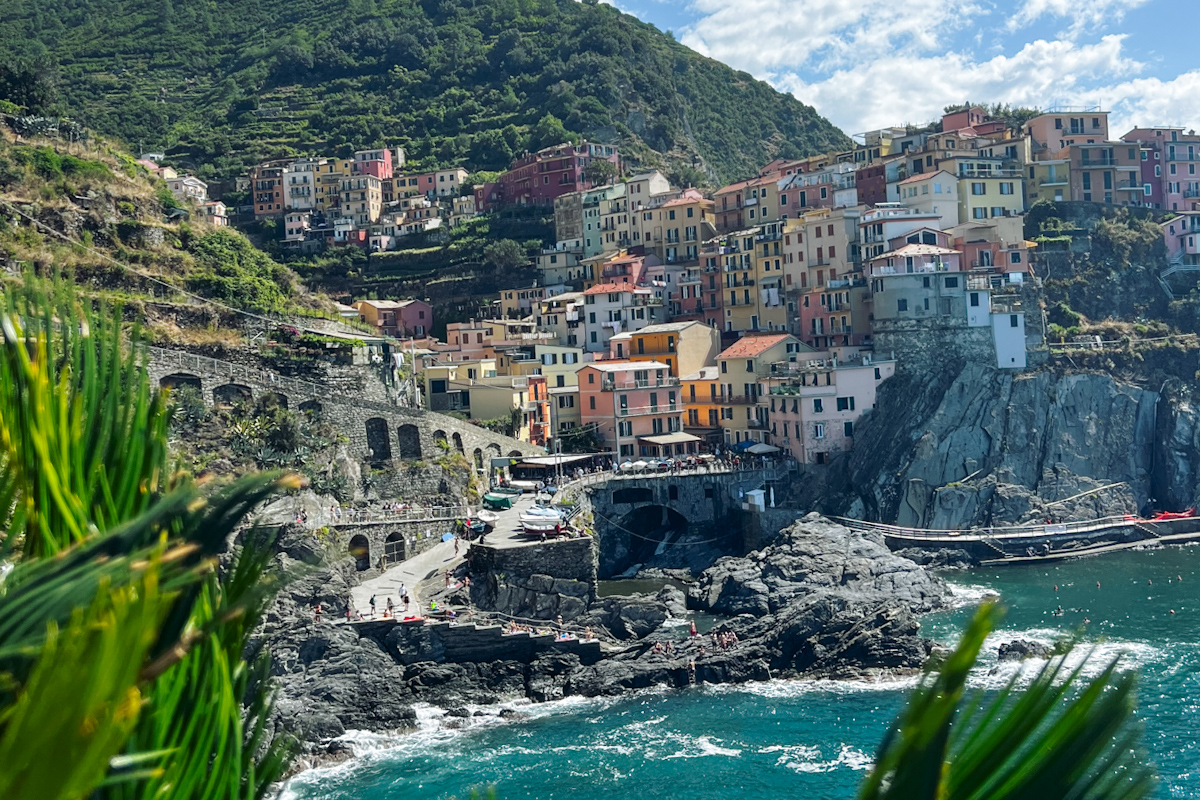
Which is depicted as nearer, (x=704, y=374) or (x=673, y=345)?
(x=704, y=374)

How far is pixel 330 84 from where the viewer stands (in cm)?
11994

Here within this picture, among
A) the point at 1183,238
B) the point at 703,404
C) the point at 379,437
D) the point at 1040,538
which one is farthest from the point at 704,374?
the point at 1183,238

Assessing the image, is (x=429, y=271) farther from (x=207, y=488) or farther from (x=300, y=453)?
(x=207, y=488)

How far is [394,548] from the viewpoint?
1720 inches

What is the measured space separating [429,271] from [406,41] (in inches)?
2116

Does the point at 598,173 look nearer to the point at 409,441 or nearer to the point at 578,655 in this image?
the point at 409,441

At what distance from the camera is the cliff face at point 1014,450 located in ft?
170

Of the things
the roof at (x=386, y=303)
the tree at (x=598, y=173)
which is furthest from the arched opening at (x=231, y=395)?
the tree at (x=598, y=173)

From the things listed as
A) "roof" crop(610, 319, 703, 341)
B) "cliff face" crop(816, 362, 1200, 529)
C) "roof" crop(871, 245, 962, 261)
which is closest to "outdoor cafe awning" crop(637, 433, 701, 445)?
"cliff face" crop(816, 362, 1200, 529)

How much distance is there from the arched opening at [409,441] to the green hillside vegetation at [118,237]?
8.31 metres

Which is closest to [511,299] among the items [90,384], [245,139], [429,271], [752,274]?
[429,271]

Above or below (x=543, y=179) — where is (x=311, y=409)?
below

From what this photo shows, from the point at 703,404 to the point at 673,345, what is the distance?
3.94 metres

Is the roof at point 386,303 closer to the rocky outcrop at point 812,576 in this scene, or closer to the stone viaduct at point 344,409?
A: the stone viaduct at point 344,409
